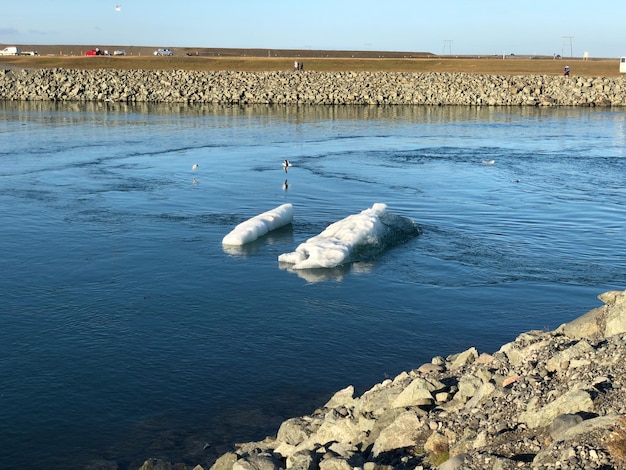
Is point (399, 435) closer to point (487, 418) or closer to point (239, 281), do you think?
point (487, 418)

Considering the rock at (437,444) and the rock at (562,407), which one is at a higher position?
the rock at (562,407)

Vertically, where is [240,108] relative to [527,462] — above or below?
above

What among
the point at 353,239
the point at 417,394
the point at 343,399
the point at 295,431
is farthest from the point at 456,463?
the point at 353,239

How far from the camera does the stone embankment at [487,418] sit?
9000 millimetres

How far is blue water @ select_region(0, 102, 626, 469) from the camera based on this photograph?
14.1 metres

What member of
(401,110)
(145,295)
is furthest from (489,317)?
(401,110)

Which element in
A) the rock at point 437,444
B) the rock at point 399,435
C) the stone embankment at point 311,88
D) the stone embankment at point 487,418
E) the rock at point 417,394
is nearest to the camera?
the stone embankment at point 487,418

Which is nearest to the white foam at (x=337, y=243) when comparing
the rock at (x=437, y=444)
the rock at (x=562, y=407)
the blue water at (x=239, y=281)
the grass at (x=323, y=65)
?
the blue water at (x=239, y=281)

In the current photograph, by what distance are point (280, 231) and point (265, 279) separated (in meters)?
5.51

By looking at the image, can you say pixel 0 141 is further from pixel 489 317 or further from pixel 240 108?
pixel 489 317

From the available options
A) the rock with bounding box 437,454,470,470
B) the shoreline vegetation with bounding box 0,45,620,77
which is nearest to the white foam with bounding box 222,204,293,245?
the rock with bounding box 437,454,470,470

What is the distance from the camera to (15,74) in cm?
8762

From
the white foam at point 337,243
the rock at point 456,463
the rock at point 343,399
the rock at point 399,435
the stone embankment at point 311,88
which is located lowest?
the rock at point 343,399

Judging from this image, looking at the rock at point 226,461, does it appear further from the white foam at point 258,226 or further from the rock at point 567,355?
the white foam at point 258,226
